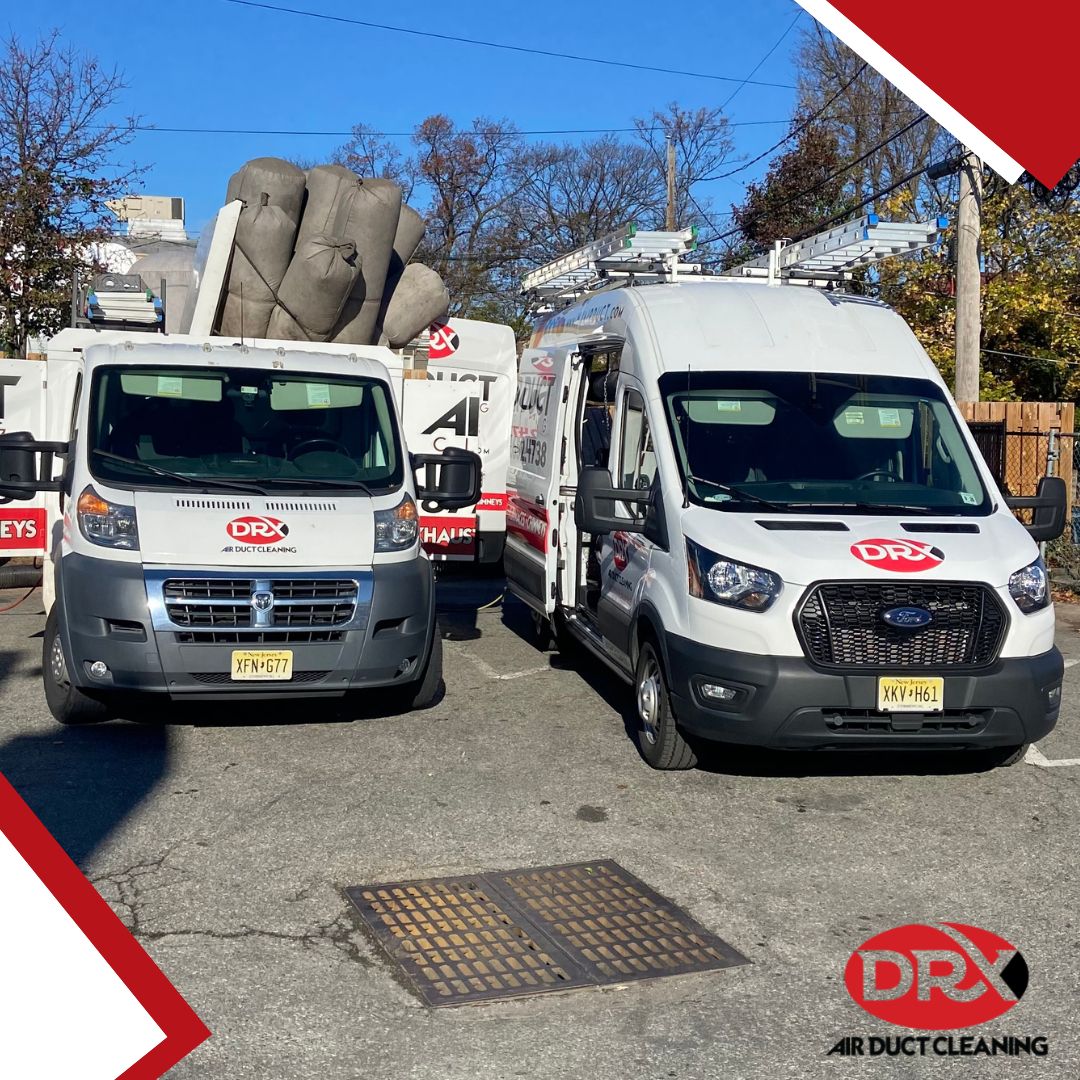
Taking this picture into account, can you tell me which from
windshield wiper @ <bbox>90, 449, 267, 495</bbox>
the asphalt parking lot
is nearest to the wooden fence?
the asphalt parking lot

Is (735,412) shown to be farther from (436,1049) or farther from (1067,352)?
(1067,352)

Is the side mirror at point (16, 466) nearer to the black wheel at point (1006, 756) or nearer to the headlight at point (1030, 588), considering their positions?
the headlight at point (1030, 588)

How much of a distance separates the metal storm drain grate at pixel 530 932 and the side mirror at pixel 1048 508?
332 centimetres

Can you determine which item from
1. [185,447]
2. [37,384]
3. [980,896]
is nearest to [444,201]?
[37,384]

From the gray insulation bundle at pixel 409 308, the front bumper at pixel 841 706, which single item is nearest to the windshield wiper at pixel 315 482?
the front bumper at pixel 841 706

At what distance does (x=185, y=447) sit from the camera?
27.2ft

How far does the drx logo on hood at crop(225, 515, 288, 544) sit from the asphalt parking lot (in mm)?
1141

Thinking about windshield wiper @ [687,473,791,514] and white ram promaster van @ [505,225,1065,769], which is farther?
windshield wiper @ [687,473,791,514]

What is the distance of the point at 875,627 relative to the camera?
6.60 metres

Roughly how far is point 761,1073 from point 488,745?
3934 millimetres

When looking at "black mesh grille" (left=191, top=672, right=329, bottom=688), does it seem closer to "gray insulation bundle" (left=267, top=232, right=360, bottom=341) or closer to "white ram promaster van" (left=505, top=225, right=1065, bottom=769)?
"white ram promaster van" (left=505, top=225, right=1065, bottom=769)

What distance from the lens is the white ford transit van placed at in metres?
6.60

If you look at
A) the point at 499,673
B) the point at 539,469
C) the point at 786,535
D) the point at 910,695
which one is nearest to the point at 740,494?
the point at 786,535

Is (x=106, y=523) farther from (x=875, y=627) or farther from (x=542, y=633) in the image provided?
(x=875, y=627)
